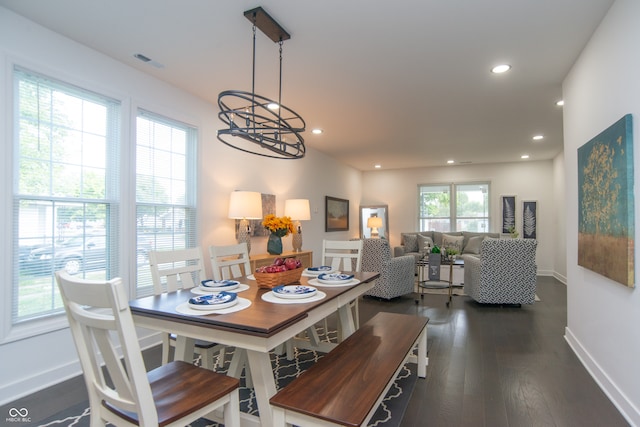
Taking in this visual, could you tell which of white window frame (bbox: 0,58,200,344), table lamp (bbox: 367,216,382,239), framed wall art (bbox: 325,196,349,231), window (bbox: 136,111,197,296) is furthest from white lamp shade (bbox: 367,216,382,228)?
white window frame (bbox: 0,58,200,344)

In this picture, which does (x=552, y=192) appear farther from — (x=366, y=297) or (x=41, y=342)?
(x=41, y=342)

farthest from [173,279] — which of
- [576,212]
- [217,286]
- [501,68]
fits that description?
[576,212]

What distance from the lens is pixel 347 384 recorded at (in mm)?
1587

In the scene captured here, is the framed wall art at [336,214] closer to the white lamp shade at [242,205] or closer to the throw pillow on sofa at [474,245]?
the throw pillow on sofa at [474,245]

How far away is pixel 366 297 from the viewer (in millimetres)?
5238

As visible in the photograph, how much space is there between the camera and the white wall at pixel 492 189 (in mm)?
7602

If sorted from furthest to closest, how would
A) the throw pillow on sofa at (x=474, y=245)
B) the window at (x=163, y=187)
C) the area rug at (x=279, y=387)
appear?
1. the throw pillow on sofa at (x=474, y=245)
2. the window at (x=163, y=187)
3. the area rug at (x=279, y=387)

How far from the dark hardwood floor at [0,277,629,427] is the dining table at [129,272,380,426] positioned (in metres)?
0.93

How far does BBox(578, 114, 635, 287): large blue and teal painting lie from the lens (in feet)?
6.45

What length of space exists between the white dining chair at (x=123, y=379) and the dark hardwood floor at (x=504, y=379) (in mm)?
1232

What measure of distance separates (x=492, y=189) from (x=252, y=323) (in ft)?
26.2

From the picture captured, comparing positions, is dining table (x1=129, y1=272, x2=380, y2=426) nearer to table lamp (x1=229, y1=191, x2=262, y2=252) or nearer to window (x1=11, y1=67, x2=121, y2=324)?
window (x1=11, y1=67, x2=121, y2=324)

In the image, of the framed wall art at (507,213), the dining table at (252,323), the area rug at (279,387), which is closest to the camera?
the dining table at (252,323)

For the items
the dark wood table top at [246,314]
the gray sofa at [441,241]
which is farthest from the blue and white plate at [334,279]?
the gray sofa at [441,241]
